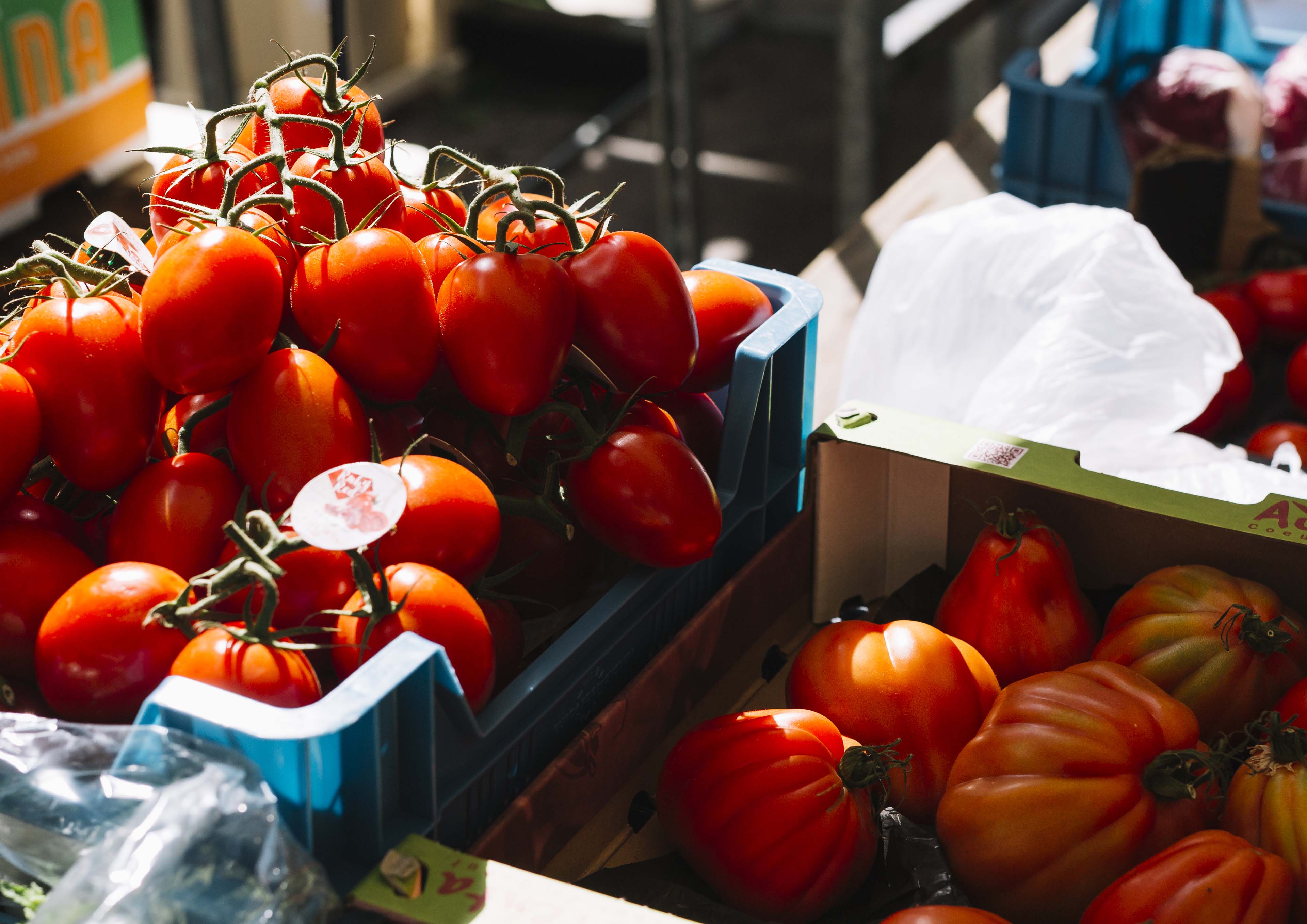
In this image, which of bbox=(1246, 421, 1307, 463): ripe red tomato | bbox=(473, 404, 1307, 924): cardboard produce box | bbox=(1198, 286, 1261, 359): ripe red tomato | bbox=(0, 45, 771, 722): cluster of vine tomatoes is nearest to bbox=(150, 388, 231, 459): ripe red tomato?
bbox=(0, 45, 771, 722): cluster of vine tomatoes

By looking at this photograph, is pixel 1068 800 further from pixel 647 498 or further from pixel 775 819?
pixel 647 498

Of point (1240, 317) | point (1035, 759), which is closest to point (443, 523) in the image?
point (1035, 759)

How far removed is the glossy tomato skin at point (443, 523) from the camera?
0.84 m

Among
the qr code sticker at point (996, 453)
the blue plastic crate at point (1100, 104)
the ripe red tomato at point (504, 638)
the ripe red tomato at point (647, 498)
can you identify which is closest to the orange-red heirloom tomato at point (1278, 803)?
the qr code sticker at point (996, 453)

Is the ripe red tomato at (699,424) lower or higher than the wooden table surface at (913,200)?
higher

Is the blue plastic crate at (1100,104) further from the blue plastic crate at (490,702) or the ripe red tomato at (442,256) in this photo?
the ripe red tomato at (442,256)

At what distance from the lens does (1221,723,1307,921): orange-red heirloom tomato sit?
83 cm

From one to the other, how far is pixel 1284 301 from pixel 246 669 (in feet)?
5.34

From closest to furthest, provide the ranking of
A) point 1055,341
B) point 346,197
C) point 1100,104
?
point 346,197 → point 1055,341 → point 1100,104

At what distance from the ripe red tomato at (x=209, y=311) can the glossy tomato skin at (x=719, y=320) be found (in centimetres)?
38

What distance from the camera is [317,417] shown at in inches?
33.2

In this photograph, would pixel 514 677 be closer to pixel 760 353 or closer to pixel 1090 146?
pixel 760 353

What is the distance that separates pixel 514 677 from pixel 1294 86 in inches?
70.5

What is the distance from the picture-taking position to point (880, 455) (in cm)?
118
